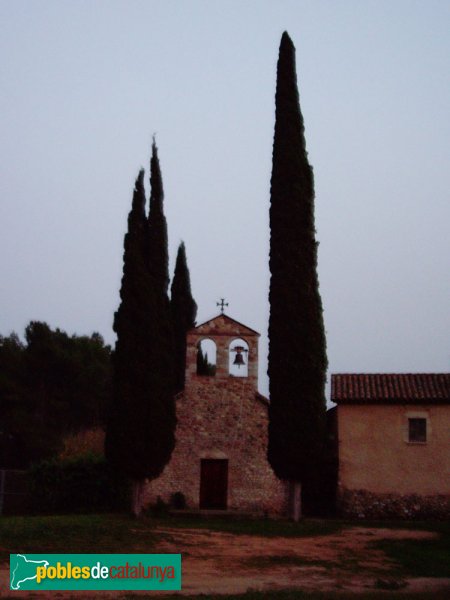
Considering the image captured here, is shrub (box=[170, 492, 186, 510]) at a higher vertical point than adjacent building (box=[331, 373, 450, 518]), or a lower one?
lower

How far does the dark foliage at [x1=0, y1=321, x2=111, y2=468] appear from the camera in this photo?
38.8m

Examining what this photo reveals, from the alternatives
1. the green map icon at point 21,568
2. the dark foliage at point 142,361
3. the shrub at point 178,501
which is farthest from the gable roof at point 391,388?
the green map icon at point 21,568

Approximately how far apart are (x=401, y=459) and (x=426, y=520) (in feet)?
6.97

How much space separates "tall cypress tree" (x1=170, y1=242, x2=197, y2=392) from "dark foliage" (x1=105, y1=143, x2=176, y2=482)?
750 centimetres

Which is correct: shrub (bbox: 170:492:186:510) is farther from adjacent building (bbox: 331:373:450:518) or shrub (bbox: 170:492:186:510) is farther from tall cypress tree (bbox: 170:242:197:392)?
tall cypress tree (bbox: 170:242:197:392)

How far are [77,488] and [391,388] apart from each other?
1169 cm

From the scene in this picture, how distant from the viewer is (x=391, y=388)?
2597 centimetres

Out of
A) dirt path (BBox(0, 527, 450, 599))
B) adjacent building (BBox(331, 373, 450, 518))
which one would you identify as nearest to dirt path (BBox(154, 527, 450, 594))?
dirt path (BBox(0, 527, 450, 599))

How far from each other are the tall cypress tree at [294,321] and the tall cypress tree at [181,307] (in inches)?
382

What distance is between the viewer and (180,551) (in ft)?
51.3

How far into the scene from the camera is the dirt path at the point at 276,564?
11.7 meters

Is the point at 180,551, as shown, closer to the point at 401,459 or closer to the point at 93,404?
the point at 401,459

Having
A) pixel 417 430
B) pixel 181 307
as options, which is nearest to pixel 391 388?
pixel 417 430

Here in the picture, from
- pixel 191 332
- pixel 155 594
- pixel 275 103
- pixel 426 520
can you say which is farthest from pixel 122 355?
pixel 155 594
